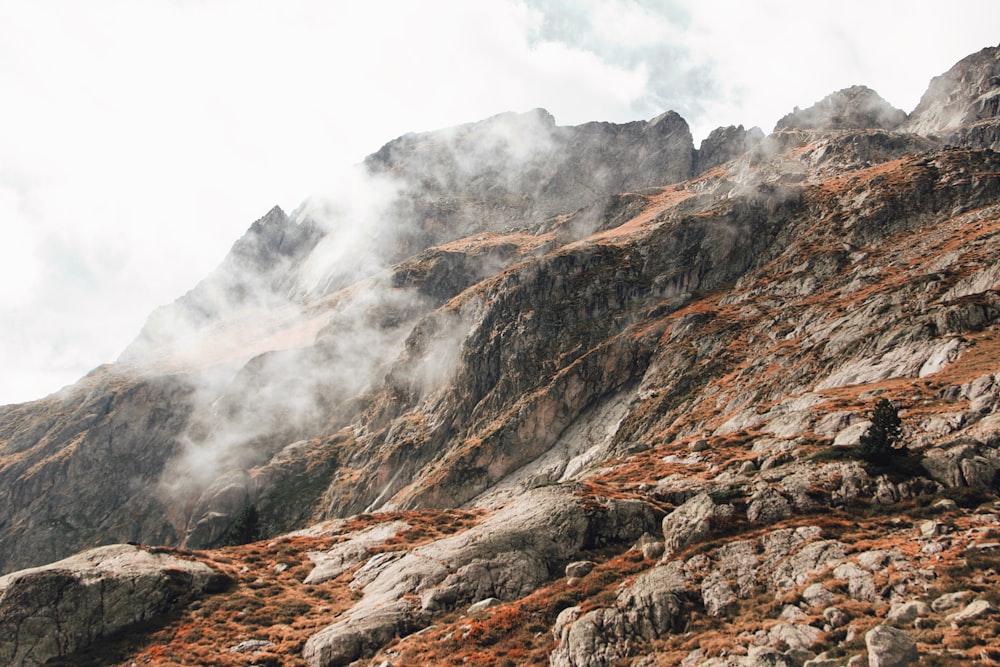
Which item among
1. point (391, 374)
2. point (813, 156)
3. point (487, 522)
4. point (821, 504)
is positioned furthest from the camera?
point (813, 156)

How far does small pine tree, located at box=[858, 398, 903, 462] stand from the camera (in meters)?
33.6

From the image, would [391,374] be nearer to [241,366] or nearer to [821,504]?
[241,366]

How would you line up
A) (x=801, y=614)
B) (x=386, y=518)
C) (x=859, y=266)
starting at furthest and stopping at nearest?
(x=859, y=266) → (x=386, y=518) → (x=801, y=614)

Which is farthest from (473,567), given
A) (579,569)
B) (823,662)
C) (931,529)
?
(931,529)

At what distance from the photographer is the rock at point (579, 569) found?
32.6 meters

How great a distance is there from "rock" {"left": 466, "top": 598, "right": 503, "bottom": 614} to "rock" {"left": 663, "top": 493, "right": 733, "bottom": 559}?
9.80 m

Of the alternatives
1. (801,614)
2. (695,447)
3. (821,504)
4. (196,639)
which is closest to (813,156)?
(695,447)

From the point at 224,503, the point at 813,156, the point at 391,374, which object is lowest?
the point at 224,503

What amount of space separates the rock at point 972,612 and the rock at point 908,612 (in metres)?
0.83

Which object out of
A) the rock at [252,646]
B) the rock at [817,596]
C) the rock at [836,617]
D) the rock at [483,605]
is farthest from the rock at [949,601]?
the rock at [252,646]

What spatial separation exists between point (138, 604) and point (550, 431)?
6062cm

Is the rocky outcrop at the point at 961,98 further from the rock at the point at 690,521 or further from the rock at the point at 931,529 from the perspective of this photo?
the rock at the point at 931,529

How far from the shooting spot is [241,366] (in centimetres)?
16712

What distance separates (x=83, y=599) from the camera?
3519cm
